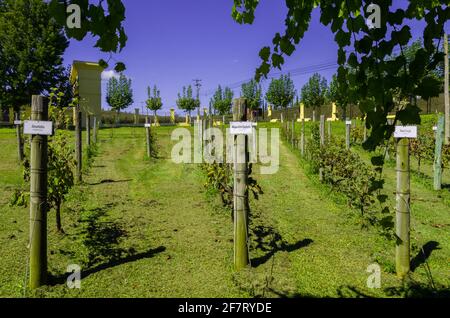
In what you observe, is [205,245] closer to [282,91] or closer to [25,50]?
[25,50]

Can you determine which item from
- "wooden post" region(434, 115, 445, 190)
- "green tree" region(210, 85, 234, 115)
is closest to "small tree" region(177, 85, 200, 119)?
"green tree" region(210, 85, 234, 115)

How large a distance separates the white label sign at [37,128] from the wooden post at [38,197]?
74 millimetres

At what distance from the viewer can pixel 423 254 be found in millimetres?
5082

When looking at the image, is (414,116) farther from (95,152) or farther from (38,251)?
(95,152)

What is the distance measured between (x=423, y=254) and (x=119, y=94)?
1834 inches

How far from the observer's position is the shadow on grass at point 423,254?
18.0 ft

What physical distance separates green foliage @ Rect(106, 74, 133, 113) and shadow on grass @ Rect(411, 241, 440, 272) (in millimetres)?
45146

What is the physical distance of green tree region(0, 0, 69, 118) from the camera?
2950 cm

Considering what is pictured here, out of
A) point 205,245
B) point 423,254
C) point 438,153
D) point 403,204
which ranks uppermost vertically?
point 438,153

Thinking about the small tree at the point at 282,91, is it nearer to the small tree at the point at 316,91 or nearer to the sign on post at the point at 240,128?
the small tree at the point at 316,91

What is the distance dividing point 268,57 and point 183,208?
6130mm

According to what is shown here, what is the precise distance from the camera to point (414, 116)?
4.38 feet

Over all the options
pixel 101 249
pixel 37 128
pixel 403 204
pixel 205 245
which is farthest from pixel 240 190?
Answer: pixel 37 128
